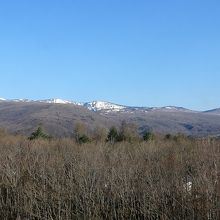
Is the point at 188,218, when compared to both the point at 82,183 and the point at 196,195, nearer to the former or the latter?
the point at 196,195

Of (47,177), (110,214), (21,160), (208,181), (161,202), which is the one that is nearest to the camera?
(208,181)

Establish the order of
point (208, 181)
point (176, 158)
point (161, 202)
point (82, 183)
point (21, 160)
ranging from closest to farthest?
point (208, 181)
point (161, 202)
point (82, 183)
point (21, 160)
point (176, 158)

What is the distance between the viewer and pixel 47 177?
22.9 m

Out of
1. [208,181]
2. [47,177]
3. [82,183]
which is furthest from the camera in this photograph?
[47,177]

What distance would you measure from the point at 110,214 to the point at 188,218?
4254 mm

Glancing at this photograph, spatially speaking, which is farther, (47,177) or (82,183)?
(47,177)

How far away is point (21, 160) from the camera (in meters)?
28.8

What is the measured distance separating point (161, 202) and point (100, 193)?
3.46 metres

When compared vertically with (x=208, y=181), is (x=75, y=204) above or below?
below

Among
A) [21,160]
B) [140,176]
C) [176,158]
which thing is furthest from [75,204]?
[176,158]

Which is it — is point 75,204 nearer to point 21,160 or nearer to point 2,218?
point 2,218

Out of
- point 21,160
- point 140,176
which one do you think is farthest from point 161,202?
point 21,160

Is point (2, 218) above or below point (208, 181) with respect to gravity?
below

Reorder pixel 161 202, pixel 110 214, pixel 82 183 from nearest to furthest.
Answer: pixel 161 202 < pixel 110 214 < pixel 82 183
